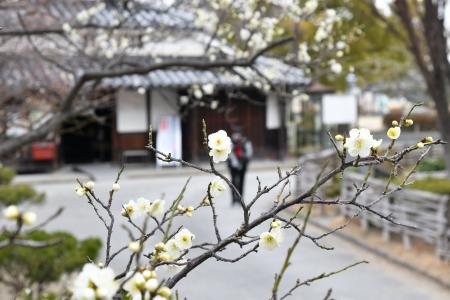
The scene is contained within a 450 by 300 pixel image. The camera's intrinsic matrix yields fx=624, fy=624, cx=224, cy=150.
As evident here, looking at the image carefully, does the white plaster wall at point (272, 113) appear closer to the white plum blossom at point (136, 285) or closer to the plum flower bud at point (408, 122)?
the plum flower bud at point (408, 122)

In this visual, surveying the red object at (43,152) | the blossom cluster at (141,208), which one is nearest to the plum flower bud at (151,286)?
the blossom cluster at (141,208)

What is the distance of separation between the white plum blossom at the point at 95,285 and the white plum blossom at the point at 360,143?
3.11 feet

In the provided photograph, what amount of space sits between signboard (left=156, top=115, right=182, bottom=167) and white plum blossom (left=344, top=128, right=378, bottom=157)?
59.1 feet

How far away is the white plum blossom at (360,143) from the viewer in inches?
75.7

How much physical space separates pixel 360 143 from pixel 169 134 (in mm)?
18242

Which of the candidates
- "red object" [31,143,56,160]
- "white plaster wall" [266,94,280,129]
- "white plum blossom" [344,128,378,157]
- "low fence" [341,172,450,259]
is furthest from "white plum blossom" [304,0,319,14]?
"white plaster wall" [266,94,280,129]

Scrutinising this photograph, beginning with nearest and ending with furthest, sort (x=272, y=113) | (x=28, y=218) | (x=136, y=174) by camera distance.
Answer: (x=28, y=218) < (x=136, y=174) < (x=272, y=113)

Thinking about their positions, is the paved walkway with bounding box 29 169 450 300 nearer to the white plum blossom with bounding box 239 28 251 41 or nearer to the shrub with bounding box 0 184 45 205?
the shrub with bounding box 0 184 45 205

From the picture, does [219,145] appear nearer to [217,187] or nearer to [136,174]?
[217,187]

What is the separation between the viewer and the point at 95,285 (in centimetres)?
125

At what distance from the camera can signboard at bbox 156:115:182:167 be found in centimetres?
1991

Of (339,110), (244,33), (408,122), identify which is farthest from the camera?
(339,110)

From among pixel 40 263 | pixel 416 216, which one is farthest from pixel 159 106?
pixel 40 263

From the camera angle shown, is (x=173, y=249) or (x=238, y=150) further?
(x=238, y=150)
